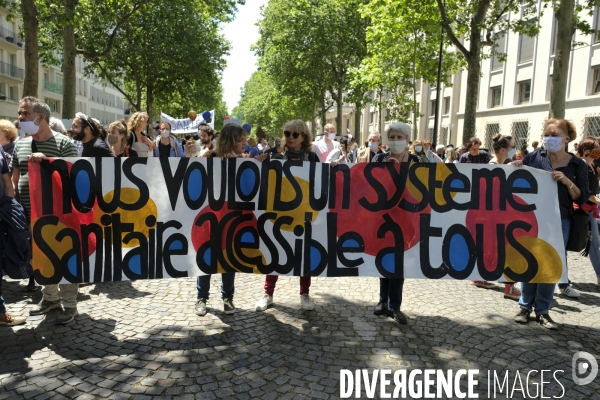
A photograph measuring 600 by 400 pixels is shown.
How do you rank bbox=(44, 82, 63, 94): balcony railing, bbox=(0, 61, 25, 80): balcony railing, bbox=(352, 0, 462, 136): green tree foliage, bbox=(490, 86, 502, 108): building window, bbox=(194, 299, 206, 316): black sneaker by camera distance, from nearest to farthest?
bbox=(194, 299, 206, 316): black sneaker < bbox=(352, 0, 462, 136): green tree foliage < bbox=(490, 86, 502, 108): building window < bbox=(0, 61, 25, 80): balcony railing < bbox=(44, 82, 63, 94): balcony railing

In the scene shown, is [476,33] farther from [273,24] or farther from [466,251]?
[273,24]

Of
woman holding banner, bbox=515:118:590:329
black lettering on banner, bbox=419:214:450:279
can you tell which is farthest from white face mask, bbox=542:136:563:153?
black lettering on banner, bbox=419:214:450:279

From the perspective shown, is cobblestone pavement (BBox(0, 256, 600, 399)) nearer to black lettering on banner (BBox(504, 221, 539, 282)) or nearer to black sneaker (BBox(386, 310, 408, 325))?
black sneaker (BBox(386, 310, 408, 325))

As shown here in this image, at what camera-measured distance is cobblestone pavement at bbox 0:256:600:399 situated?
11.2 ft

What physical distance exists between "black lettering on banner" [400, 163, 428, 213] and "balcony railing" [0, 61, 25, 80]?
46.8 meters

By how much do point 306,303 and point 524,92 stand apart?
29603mm

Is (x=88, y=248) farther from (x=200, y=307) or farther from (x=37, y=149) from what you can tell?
(x=200, y=307)

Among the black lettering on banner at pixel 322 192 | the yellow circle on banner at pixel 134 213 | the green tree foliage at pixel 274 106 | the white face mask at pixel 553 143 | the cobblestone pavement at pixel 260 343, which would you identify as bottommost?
the cobblestone pavement at pixel 260 343

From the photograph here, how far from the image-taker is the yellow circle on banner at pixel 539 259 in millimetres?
4410

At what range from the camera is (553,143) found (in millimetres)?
4617

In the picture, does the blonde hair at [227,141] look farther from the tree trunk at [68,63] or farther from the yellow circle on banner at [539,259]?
the tree trunk at [68,63]

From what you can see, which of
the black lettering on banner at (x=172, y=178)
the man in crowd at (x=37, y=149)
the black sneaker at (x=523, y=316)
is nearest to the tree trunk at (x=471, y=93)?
the black sneaker at (x=523, y=316)

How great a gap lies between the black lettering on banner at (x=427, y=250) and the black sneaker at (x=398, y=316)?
52 cm

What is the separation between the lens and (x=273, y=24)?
123ft
